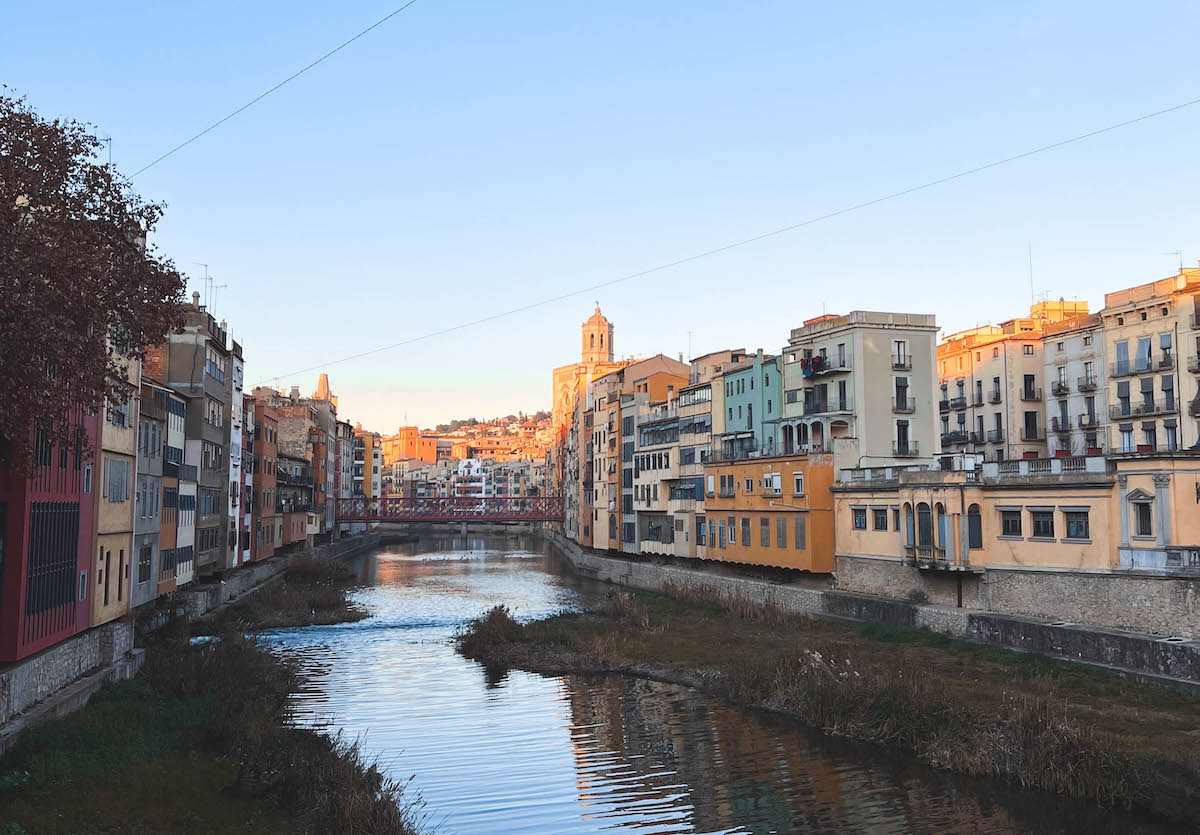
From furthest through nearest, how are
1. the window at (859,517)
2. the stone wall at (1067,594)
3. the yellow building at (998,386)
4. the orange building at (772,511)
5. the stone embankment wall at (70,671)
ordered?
the yellow building at (998,386) < the orange building at (772,511) < the window at (859,517) < the stone wall at (1067,594) < the stone embankment wall at (70,671)

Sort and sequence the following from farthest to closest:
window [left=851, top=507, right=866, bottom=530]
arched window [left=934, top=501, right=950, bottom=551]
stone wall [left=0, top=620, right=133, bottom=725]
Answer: window [left=851, top=507, right=866, bottom=530], arched window [left=934, top=501, right=950, bottom=551], stone wall [left=0, top=620, right=133, bottom=725]

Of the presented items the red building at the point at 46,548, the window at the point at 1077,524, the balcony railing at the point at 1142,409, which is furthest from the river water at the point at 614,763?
the balcony railing at the point at 1142,409

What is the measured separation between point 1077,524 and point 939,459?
19392 millimetres

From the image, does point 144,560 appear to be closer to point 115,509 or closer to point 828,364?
point 115,509

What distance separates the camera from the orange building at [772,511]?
53.0 metres

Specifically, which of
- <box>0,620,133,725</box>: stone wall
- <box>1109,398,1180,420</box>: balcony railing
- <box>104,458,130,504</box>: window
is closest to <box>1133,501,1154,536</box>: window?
<box>1109,398,1180,420</box>: balcony railing

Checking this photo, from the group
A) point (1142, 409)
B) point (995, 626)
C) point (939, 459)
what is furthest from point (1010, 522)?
point (1142, 409)

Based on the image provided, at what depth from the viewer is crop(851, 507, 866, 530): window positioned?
49.8 metres

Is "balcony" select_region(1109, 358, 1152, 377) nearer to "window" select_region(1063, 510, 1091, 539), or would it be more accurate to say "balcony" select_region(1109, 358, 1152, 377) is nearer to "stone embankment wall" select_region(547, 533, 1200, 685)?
"stone embankment wall" select_region(547, 533, 1200, 685)

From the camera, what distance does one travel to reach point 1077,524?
3762 centimetres

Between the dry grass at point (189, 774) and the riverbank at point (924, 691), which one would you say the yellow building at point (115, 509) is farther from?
the riverbank at point (924, 691)

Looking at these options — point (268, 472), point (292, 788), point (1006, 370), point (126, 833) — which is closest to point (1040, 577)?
point (292, 788)

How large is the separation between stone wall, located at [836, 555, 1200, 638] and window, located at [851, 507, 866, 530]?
6.32 feet

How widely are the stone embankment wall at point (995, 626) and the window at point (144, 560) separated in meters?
28.7
